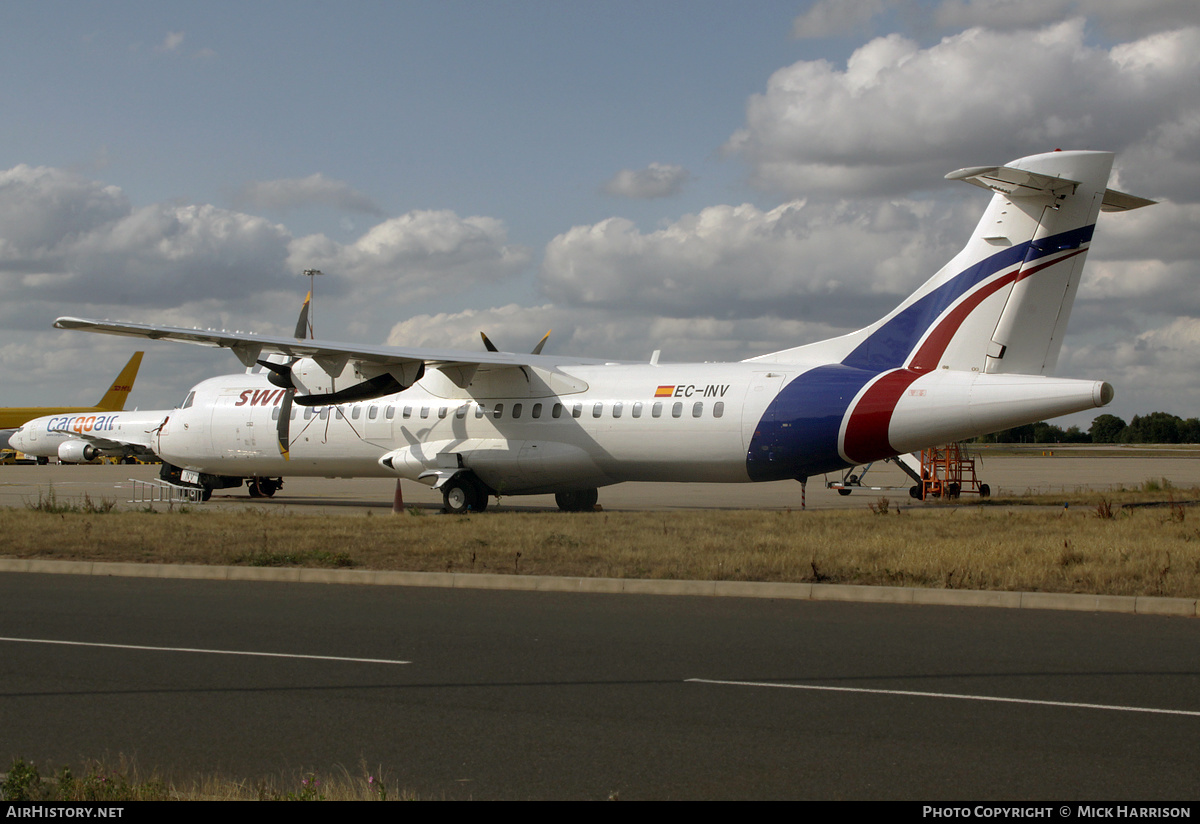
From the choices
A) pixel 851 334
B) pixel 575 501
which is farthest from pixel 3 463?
pixel 851 334

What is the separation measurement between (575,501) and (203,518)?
9168 millimetres

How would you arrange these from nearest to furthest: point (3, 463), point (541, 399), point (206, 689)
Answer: point (206, 689)
point (541, 399)
point (3, 463)

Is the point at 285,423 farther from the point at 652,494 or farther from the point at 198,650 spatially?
the point at 198,650

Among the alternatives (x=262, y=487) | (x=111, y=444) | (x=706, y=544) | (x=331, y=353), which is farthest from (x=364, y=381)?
(x=111, y=444)

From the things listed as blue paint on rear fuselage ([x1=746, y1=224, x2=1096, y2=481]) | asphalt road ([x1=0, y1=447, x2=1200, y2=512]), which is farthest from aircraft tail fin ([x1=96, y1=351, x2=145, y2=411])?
blue paint on rear fuselage ([x1=746, y1=224, x2=1096, y2=481])

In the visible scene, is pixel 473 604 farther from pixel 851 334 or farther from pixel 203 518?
pixel 851 334

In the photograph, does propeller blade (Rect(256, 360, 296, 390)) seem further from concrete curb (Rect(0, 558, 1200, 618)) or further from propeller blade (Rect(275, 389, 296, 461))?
concrete curb (Rect(0, 558, 1200, 618))

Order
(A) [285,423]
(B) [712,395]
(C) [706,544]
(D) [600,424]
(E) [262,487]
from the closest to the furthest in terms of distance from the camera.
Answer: (C) [706,544] < (B) [712,395] < (D) [600,424] < (A) [285,423] < (E) [262,487]

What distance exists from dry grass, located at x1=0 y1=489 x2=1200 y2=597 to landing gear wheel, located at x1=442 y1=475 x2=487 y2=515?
367 cm

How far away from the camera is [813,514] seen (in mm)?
19938

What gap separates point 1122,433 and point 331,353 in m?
145

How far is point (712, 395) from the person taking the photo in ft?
73.1

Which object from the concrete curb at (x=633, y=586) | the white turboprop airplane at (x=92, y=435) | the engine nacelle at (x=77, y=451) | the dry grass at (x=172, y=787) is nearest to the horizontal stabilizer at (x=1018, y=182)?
the concrete curb at (x=633, y=586)

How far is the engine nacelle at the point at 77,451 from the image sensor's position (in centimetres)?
6178
